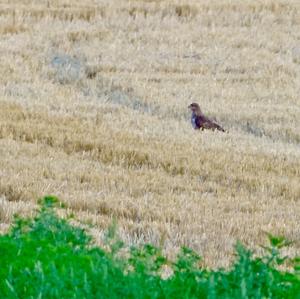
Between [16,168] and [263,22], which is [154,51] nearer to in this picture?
[263,22]

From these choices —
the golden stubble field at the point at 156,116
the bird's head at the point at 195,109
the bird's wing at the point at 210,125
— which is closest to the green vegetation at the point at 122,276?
the golden stubble field at the point at 156,116

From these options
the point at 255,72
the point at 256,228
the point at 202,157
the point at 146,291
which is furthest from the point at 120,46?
the point at 146,291

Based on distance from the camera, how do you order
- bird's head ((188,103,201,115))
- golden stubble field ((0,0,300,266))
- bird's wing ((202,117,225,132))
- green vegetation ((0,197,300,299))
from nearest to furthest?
green vegetation ((0,197,300,299)) < golden stubble field ((0,0,300,266)) < bird's wing ((202,117,225,132)) < bird's head ((188,103,201,115))

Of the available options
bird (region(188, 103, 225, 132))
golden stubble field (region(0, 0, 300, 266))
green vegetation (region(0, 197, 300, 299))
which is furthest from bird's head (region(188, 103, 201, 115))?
green vegetation (region(0, 197, 300, 299))

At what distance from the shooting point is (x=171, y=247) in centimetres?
712

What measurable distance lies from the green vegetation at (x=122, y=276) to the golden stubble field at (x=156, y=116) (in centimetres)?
148

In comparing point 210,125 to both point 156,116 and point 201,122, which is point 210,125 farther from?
point 156,116

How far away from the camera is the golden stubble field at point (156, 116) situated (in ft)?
27.6

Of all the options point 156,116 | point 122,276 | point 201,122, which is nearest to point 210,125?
point 201,122

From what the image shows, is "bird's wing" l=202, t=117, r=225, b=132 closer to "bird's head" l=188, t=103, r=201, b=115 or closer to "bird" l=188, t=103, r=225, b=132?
"bird" l=188, t=103, r=225, b=132

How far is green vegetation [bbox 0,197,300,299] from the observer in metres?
4.71

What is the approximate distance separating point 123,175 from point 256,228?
2350 millimetres

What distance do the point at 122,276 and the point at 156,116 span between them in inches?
403

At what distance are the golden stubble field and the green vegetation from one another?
148 centimetres
